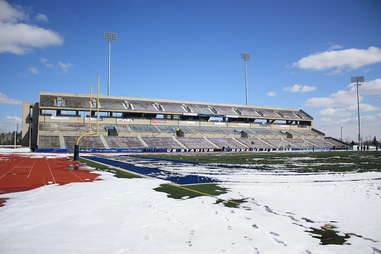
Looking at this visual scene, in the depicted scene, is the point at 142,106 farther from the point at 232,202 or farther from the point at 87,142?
the point at 232,202

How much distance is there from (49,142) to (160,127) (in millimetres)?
23075

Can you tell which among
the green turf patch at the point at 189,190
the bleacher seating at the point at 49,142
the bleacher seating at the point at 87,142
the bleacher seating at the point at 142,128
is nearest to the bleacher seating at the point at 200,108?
the bleacher seating at the point at 142,128

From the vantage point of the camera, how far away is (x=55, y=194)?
8.25m

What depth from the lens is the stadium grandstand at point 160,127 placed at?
47812 mm

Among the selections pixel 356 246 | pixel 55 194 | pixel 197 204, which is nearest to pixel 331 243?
pixel 356 246

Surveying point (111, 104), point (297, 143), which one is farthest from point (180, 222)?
point (297, 143)

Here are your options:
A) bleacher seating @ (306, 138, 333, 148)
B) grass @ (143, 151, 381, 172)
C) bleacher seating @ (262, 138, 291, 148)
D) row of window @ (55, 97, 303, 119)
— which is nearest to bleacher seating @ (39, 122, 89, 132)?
row of window @ (55, 97, 303, 119)

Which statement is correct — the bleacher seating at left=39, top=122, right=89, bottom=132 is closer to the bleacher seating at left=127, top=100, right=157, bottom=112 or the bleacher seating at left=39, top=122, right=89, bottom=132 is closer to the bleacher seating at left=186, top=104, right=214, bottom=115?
the bleacher seating at left=127, top=100, right=157, bottom=112

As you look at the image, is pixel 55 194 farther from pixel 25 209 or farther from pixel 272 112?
pixel 272 112

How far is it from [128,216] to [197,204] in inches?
78.1

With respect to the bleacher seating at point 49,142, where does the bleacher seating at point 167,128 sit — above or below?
above

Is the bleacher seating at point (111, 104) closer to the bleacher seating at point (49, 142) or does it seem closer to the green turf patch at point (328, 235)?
the bleacher seating at point (49, 142)

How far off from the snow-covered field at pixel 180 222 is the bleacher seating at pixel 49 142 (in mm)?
38276

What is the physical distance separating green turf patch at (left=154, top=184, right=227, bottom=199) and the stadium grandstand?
36293 millimetres
